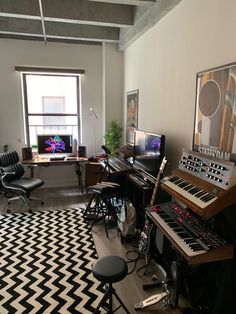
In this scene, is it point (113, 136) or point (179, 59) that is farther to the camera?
point (113, 136)

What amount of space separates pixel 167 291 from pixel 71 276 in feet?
3.14

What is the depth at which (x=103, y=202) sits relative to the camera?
3541 mm

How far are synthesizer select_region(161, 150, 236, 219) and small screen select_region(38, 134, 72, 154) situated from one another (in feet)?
10.2

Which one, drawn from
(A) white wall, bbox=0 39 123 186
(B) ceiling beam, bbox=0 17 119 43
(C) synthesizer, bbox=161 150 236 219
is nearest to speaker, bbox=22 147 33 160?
(A) white wall, bbox=0 39 123 186

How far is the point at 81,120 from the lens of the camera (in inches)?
203

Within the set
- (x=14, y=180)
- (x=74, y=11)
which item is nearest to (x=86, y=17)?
(x=74, y=11)

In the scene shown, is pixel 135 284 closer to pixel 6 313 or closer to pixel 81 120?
pixel 6 313

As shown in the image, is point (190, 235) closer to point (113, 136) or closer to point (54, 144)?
point (113, 136)

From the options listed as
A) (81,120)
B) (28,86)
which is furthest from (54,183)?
(28,86)

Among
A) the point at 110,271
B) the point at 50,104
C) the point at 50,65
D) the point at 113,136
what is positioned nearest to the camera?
the point at 110,271

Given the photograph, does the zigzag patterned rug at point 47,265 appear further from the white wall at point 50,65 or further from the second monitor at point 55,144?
the white wall at point 50,65

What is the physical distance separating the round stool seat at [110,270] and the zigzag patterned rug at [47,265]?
20.9 inches

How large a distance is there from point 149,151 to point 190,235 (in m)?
1.40

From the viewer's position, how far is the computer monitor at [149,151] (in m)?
2.68
